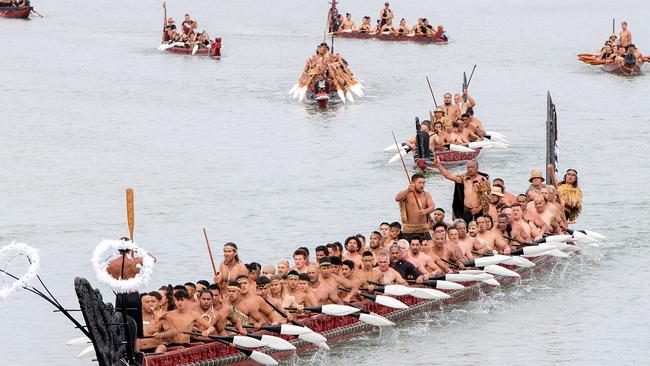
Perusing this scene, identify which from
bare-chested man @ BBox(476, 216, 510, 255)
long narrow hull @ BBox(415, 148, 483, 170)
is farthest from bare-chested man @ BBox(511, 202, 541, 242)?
long narrow hull @ BBox(415, 148, 483, 170)

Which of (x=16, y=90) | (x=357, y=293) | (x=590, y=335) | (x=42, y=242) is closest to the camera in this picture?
(x=357, y=293)

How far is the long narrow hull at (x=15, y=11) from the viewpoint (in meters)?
89.6

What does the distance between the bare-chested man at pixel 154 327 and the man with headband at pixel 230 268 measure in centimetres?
261

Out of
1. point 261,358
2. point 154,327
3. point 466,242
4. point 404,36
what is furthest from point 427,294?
point 404,36

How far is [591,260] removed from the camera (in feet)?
121

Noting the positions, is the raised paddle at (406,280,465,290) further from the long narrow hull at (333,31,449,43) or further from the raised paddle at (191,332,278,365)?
the long narrow hull at (333,31,449,43)

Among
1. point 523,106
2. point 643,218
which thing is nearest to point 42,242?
point 643,218

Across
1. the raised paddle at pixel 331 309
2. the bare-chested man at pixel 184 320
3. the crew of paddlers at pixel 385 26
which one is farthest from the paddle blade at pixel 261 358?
the crew of paddlers at pixel 385 26

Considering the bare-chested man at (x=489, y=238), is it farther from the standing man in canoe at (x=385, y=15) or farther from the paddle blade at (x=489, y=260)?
the standing man in canoe at (x=385, y=15)

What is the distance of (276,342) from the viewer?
2638 centimetres

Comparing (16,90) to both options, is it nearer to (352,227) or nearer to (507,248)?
(352,227)

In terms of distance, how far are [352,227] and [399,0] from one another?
70145 mm

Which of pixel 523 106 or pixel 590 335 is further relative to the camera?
pixel 523 106

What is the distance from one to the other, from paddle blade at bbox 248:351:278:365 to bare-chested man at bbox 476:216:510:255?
25.9ft
